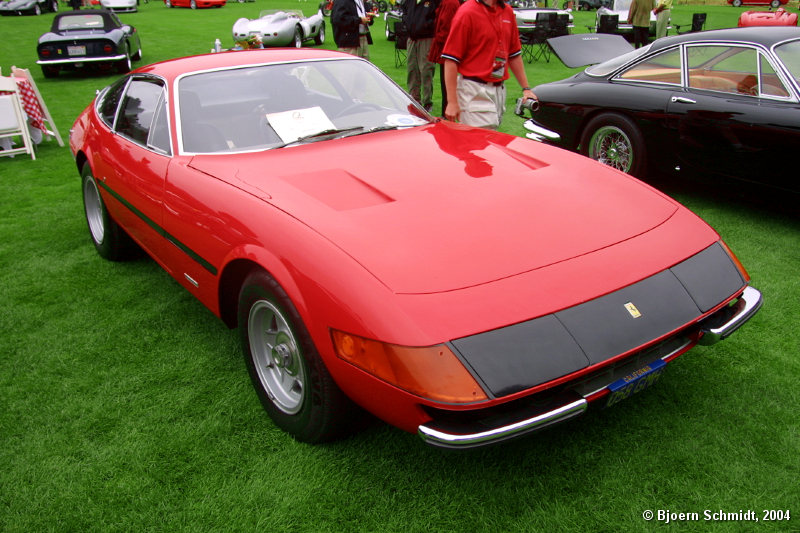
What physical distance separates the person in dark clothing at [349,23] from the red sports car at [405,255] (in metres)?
5.09

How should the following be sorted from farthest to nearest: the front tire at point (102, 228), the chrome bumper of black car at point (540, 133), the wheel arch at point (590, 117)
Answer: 1. the chrome bumper of black car at point (540, 133)
2. the wheel arch at point (590, 117)
3. the front tire at point (102, 228)

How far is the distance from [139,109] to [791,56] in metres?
4.63

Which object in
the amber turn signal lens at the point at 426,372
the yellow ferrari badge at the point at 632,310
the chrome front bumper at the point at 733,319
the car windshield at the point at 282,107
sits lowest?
the chrome front bumper at the point at 733,319

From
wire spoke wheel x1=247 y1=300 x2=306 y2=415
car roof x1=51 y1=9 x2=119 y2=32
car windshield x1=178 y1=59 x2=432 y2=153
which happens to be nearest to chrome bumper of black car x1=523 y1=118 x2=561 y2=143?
car windshield x1=178 y1=59 x2=432 y2=153

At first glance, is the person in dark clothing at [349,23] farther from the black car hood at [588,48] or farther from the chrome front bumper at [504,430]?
the chrome front bumper at [504,430]

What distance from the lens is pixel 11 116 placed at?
6.85 m

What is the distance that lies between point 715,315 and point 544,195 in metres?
0.80

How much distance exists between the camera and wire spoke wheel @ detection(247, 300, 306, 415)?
2375 mm

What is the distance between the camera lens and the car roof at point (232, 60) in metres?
3.37

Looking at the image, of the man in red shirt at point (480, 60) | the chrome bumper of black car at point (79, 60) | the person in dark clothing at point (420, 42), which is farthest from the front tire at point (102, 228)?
the chrome bumper of black car at point (79, 60)

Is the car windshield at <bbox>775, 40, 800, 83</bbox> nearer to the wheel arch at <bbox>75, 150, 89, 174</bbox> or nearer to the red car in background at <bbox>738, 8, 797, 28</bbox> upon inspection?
the wheel arch at <bbox>75, 150, 89, 174</bbox>

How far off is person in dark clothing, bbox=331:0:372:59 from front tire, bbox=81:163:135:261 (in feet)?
15.4

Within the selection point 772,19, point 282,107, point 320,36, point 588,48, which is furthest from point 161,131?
point 772,19

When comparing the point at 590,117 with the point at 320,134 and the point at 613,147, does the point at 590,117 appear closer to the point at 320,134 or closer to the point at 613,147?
the point at 613,147
